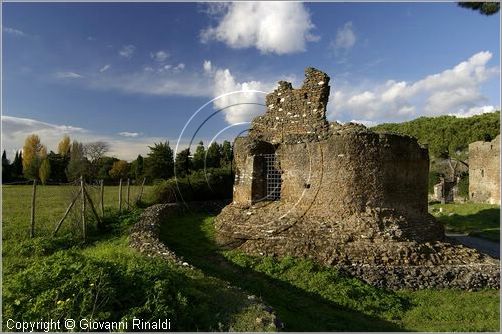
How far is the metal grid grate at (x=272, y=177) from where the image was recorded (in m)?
16.2

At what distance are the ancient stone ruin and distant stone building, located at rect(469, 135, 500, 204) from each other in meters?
24.5

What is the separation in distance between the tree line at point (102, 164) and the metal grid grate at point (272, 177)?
11.5 m

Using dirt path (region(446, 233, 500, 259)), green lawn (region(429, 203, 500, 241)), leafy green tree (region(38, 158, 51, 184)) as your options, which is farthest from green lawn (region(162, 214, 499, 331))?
leafy green tree (region(38, 158, 51, 184))

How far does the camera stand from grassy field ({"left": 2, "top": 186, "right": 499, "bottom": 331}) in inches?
279

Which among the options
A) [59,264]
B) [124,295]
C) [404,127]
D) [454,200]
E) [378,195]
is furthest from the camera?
[404,127]

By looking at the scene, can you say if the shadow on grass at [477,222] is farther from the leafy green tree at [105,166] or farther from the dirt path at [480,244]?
the leafy green tree at [105,166]

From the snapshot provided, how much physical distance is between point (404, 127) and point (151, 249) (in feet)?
175

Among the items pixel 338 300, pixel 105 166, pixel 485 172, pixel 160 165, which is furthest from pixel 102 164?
pixel 338 300

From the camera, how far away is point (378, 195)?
13.9 metres

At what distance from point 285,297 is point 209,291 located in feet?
8.01

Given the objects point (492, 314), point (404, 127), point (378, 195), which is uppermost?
point (404, 127)

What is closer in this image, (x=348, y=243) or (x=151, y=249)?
(x=151, y=249)

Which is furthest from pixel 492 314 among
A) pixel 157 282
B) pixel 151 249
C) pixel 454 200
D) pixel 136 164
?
pixel 136 164

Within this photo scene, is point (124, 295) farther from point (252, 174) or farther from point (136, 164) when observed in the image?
point (136, 164)
